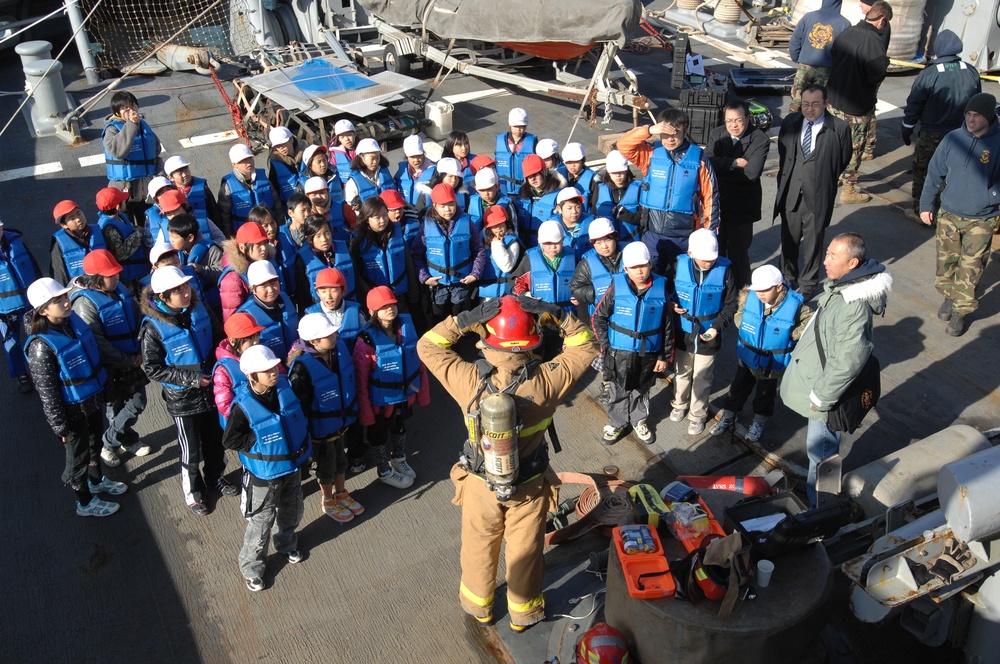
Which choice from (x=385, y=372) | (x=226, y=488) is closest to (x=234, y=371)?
(x=385, y=372)

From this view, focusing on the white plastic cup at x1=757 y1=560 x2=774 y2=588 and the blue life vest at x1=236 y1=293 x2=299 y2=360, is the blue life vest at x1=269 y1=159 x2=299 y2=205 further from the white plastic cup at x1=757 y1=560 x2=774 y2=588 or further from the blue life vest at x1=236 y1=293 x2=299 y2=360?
the white plastic cup at x1=757 y1=560 x2=774 y2=588

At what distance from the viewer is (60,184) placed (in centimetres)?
1078

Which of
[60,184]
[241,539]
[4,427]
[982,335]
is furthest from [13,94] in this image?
[982,335]

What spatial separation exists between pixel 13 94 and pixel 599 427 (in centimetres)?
1300

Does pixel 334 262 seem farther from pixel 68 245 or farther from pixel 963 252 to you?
pixel 963 252

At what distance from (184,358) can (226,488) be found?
105 centimetres

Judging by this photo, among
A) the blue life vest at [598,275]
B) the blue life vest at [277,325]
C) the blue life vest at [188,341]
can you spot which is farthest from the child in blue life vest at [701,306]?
the blue life vest at [188,341]

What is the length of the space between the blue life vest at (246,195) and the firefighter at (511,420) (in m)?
4.00

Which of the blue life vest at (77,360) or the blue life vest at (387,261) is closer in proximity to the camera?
the blue life vest at (77,360)

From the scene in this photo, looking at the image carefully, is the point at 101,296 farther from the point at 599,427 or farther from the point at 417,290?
the point at 599,427

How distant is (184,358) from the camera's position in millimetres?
5391

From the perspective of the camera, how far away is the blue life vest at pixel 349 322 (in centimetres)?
550

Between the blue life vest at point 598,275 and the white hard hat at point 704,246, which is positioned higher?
the white hard hat at point 704,246

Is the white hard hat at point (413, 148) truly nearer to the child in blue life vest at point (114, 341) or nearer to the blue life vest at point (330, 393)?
the child in blue life vest at point (114, 341)
